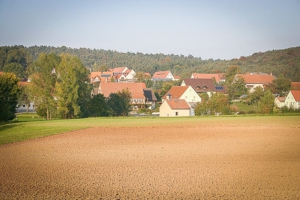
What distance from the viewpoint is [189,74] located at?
162000mm

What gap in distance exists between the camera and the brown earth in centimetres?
1381

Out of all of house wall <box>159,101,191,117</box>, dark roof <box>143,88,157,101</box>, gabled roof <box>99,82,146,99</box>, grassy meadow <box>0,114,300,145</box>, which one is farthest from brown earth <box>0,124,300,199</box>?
dark roof <box>143,88,157,101</box>

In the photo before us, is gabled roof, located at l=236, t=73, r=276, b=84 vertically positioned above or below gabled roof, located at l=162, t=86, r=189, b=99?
above

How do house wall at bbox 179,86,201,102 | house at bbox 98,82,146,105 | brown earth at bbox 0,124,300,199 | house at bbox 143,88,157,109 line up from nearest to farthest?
brown earth at bbox 0,124,300,199 < house wall at bbox 179,86,201,102 < house at bbox 98,82,146,105 < house at bbox 143,88,157,109

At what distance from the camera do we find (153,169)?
1817 cm

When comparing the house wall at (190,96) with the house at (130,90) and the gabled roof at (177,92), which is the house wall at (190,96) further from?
the house at (130,90)

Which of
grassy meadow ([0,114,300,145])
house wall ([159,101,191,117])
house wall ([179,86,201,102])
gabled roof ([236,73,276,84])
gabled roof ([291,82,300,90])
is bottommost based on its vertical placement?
grassy meadow ([0,114,300,145])

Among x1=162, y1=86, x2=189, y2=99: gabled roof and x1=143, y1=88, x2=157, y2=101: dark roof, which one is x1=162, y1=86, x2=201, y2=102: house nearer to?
x1=162, y1=86, x2=189, y2=99: gabled roof

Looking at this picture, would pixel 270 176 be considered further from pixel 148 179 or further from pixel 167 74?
pixel 167 74

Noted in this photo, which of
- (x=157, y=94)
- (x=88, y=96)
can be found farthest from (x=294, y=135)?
(x=157, y=94)

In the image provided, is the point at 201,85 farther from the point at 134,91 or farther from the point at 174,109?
the point at 174,109

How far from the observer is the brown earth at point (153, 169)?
13.8m

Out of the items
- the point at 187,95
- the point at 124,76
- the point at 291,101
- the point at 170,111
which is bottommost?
the point at 170,111

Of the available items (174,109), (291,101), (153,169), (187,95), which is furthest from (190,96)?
(153,169)
